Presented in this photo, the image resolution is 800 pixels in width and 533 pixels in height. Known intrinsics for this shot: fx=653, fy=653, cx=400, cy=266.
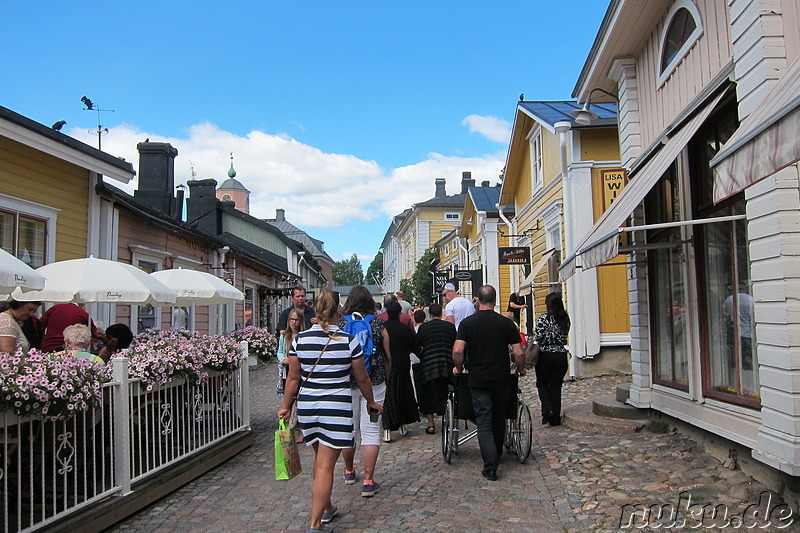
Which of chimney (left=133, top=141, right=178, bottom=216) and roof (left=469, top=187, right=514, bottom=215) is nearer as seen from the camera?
chimney (left=133, top=141, right=178, bottom=216)

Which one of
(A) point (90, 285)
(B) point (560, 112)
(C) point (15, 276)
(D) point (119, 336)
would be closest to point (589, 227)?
(B) point (560, 112)

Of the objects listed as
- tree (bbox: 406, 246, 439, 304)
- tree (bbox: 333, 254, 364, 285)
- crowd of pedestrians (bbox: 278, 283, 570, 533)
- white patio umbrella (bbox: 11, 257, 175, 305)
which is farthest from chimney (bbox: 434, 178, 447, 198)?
tree (bbox: 333, 254, 364, 285)

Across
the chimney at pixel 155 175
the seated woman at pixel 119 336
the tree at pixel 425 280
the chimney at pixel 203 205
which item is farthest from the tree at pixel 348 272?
the seated woman at pixel 119 336

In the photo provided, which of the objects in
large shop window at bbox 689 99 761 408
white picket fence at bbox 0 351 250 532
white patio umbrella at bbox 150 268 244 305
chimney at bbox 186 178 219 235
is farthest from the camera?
chimney at bbox 186 178 219 235

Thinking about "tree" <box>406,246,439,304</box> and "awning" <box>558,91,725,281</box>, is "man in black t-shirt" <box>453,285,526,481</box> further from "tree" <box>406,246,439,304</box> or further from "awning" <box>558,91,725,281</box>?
"tree" <box>406,246,439,304</box>

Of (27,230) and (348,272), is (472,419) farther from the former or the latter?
(348,272)

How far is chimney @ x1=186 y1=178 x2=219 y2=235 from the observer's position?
29.2 m

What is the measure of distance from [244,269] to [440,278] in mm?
11521

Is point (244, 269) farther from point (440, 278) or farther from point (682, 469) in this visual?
point (682, 469)

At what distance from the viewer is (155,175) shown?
16688mm

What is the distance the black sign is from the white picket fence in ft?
33.1

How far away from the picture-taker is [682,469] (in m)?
5.82

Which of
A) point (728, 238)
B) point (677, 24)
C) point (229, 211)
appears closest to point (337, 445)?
point (728, 238)

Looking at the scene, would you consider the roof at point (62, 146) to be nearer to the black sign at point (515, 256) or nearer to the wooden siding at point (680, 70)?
the wooden siding at point (680, 70)
